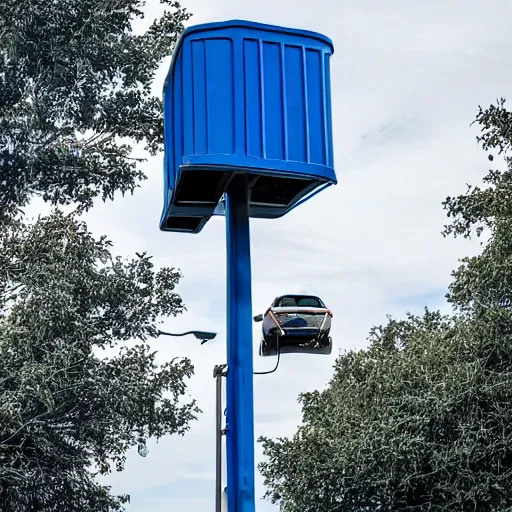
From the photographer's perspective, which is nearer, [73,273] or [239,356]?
[239,356]

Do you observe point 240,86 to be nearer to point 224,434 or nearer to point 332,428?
point 224,434

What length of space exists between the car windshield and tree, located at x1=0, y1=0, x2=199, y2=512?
257 inches

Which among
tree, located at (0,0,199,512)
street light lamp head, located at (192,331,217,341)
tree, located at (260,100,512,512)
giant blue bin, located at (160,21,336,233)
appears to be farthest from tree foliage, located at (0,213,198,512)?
giant blue bin, located at (160,21,336,233)

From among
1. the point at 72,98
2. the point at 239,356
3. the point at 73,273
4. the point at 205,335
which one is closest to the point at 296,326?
the point at 239,356

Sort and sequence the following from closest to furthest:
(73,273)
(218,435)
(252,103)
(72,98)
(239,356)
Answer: (252,103), (239,356), (218,435), (73,273), (72,98)

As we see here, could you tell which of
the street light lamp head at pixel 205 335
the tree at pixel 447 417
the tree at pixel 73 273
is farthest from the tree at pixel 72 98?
the street light lamp head at pixel 205 335

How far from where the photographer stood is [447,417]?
1416cm

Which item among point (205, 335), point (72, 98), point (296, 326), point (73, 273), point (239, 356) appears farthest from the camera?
point (72, 98)

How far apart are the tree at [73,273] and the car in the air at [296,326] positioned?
647cm

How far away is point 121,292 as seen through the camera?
13.9m

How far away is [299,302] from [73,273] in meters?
7.22

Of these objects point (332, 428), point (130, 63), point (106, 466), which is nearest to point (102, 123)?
point (130, 63)

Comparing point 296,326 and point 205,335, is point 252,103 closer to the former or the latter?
point 296,326

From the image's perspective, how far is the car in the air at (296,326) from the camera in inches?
246
